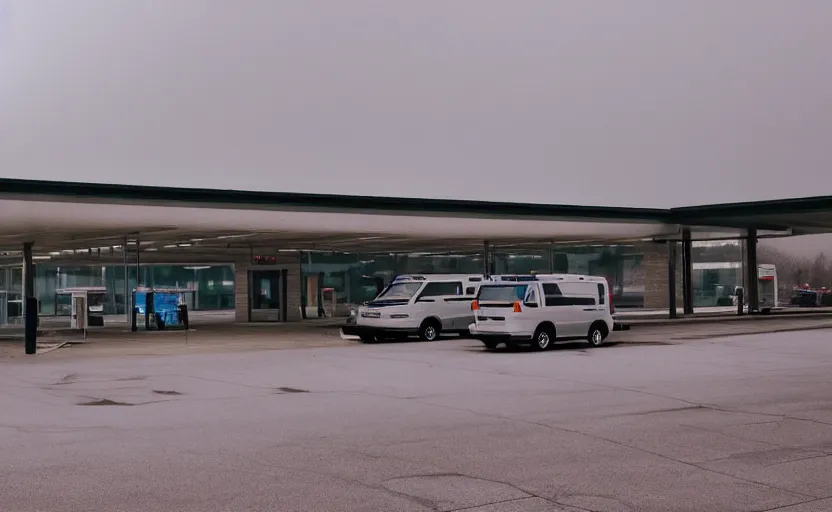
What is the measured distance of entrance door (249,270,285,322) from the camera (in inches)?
1829

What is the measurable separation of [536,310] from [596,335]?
105 inches

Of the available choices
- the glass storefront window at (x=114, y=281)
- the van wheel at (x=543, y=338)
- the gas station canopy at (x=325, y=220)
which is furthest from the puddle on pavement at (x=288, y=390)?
the glass storefront window at (x=114, y=281)

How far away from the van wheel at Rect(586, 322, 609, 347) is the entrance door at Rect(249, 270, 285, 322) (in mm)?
22632

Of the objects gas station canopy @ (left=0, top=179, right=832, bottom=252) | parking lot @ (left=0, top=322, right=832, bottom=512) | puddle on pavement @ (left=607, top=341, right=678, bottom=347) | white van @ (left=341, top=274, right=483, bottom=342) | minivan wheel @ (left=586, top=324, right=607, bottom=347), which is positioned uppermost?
gas station canopy @ (left=0, top=179, right=832, bottom=252)

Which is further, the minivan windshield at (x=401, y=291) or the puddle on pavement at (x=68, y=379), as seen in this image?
the minivan windshield at (x=401, y=291)

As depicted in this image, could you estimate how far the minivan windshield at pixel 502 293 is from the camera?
79.3 ft

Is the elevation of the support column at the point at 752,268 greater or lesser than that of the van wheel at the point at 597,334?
greater

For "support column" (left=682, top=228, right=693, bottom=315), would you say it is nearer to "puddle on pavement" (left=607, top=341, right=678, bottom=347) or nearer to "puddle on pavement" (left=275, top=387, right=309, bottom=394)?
"puddle on pavement" (left=607, top=341, right=678, bottom=347)

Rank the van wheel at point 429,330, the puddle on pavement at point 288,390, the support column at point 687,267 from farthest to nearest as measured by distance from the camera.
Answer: the support column at point 687,267
the van wheel at point 429,330
the puddle on pavement at point 288,390

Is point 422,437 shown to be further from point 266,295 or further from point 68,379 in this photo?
point 266,295

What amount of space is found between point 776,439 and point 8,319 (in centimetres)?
5294

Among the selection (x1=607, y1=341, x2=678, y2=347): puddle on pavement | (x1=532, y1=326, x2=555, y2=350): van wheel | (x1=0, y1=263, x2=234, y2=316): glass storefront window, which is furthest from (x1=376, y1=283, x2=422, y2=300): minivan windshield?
(x1=0, y1=263, x2=234, y2=316): glass storefront window

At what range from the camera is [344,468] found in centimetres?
934

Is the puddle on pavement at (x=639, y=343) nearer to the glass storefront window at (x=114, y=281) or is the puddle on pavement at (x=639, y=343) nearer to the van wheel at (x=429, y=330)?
the van wheel at (x=429, y=330)
